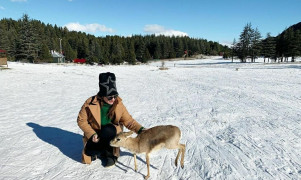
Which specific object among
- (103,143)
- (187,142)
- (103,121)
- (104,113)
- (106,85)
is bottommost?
(187,142)

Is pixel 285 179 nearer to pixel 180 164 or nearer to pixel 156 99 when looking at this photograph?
pixel 180 164

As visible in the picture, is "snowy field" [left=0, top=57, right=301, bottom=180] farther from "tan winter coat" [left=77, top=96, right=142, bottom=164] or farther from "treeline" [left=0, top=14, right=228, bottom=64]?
"treeline" [left=0, top=14, right=228, bottom=64]

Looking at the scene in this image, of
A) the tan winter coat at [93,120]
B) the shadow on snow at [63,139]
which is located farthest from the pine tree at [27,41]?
the tan winter coat at [93,120]

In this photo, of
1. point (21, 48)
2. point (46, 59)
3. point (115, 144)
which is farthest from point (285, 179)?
point (46, 59)

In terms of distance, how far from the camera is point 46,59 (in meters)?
61.2

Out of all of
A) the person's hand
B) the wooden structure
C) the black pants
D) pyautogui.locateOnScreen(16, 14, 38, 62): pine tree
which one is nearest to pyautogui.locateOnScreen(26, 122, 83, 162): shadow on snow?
the black pants

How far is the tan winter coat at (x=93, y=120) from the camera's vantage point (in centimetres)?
417

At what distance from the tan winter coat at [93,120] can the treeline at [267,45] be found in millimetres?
67092

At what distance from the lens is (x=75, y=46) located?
10750 cm

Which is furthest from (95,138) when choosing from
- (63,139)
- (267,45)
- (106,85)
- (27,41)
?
(267,45)

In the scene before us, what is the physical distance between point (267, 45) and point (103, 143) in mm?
69118

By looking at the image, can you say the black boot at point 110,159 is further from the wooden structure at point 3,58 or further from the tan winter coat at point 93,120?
the wooden structure at point 3,58

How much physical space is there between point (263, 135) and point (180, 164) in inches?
122

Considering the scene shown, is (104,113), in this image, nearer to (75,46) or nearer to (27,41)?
(27,41)
